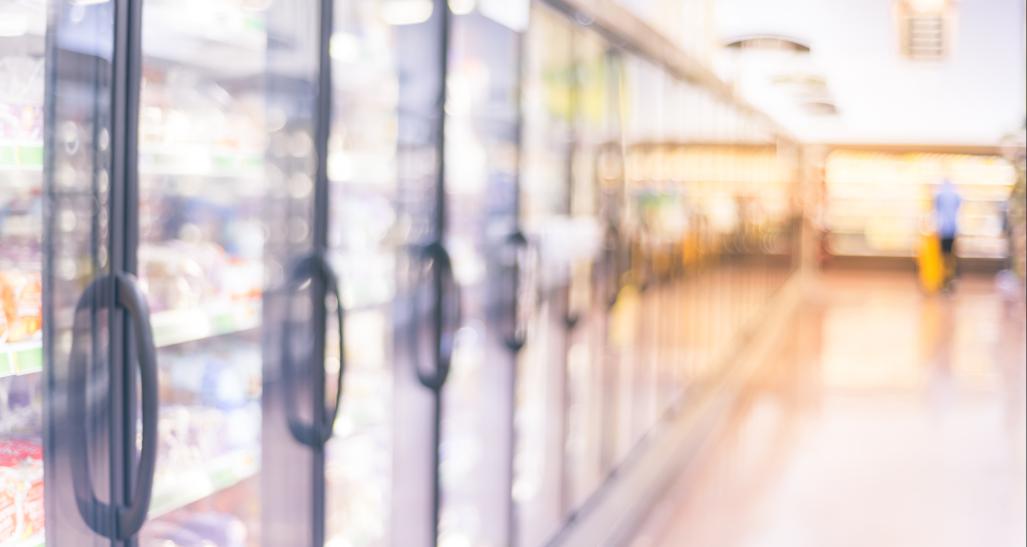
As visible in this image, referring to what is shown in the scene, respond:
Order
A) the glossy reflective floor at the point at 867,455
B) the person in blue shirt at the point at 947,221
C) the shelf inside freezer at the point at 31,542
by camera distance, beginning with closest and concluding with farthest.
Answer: the shelf inside freezer at the point at 31,542
the glossy reflective floor at the point at 867,455
the person in blue shirt at the point at 947,221

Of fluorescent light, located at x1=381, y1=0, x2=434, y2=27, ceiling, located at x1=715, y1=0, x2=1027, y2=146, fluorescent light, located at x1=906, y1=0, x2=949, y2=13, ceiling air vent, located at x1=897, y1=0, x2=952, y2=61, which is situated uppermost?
ceiling, located at x1=715, y1=0, x2=1027, y2=146

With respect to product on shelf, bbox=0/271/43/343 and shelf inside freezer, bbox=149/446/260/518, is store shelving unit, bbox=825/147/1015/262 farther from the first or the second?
product on shelf, bbox=0/271/43/343

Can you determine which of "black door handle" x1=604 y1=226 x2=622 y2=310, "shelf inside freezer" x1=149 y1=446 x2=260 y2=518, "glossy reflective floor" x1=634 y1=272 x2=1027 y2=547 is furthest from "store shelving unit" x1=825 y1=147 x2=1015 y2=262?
"shelf inside freezer" x1=149 y1=446 x2=260 y2=518

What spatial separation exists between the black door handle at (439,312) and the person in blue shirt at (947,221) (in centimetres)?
1394

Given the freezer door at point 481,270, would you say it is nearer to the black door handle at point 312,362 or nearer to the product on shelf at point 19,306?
the black door handle at point 312,362

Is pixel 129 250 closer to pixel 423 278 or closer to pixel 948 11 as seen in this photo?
pixel 423 278

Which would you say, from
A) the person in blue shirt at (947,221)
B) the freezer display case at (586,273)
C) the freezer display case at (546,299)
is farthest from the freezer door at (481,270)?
the person in blue shirt at (947,221)

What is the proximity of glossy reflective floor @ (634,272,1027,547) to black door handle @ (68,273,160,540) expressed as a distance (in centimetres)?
243

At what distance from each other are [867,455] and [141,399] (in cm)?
494

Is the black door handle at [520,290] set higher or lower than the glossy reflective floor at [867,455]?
higher

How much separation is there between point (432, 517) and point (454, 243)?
810 millimetres

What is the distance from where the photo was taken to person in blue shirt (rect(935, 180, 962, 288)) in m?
15.1

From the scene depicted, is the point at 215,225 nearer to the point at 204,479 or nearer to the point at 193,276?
the point at 193,276

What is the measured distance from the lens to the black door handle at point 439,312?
95.6 inches
